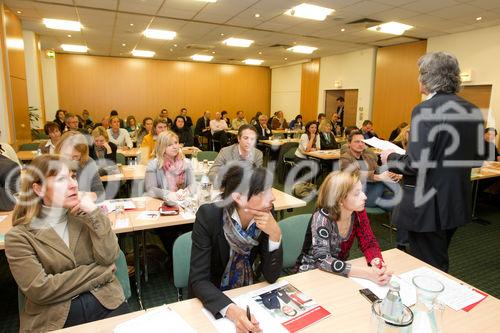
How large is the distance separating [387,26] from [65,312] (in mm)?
7775

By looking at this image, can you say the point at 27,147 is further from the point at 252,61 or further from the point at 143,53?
the point at 252,61

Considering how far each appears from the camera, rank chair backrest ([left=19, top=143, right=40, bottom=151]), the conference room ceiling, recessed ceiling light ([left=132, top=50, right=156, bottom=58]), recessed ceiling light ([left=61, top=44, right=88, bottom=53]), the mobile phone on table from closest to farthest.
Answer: the mobile phone on table → the conference room ceiling → chair backrest ([left=19, top=143, right=40, bottom=151]) → recessed ceiling light ([left=61, top=44, right=88, bottom=53]) → recessed ceiling light ([left=132, top=50, right=156, bottom=58])

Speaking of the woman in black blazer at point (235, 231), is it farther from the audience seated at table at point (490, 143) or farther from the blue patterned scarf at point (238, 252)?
the audience seated at table at point (490, 143)

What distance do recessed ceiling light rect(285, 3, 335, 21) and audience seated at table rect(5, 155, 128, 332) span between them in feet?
17.4

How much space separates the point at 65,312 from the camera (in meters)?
1.69

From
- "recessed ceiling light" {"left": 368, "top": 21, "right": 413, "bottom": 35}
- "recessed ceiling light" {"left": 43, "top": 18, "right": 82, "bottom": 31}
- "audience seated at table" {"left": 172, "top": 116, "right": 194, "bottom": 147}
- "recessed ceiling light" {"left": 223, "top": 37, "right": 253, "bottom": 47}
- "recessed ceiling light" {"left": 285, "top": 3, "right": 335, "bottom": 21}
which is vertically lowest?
"audience seated at table" {"left": 172, "top": 116, "right": 194, "bottom": 147}

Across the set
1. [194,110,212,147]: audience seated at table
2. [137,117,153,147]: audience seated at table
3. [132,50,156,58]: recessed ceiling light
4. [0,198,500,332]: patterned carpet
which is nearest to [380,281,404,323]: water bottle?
[0,198,500,332]: patterned carpet

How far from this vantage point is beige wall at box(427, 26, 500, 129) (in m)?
6.85

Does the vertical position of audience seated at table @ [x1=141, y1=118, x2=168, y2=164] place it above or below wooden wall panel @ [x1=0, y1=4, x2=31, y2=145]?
below

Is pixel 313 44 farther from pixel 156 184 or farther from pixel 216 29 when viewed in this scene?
pixel 156 184

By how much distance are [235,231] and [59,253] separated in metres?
0.91

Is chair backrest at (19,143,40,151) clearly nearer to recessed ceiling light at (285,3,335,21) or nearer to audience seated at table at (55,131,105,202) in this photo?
audience seated at table at (55,131,105,202)

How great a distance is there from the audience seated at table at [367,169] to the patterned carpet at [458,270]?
65 centimetres

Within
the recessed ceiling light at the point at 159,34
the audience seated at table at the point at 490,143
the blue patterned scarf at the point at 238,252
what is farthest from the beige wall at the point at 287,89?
the blue patterned scarf at the point at 238,252
